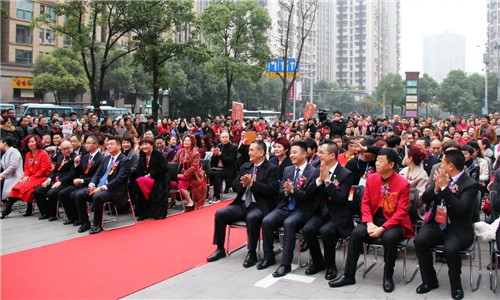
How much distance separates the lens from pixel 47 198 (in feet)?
26.3

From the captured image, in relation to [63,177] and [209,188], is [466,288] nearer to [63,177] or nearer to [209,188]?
[209,188]

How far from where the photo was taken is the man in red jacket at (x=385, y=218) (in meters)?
4.55

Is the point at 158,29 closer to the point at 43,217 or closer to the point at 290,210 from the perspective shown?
the point at 43,217

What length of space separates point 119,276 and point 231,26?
2062 centimetres

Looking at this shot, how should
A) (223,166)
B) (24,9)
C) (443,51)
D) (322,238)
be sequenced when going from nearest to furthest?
(322,238) → (223,166) → (24,9) → (443,51)

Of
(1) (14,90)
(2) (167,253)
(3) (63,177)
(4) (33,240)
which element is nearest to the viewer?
(2) (167,253)

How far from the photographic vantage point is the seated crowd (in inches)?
179

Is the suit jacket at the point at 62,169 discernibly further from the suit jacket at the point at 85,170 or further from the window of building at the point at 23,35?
the window of building at the point at 23,35

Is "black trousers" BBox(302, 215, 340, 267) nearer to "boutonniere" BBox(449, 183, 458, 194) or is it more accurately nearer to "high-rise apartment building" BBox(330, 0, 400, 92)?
"boutonniere" BBox(449, 183, 458, 194)

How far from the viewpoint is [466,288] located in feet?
14.9

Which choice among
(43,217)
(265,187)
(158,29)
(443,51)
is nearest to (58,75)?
(158,29)

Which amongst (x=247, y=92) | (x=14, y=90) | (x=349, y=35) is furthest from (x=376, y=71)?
(x=14, y=90)

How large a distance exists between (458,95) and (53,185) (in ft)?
174

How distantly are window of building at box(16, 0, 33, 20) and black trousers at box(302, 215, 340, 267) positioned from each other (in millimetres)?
40588
